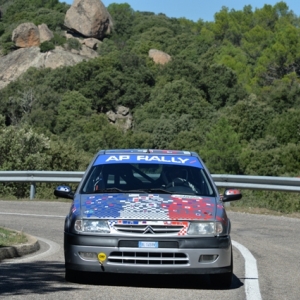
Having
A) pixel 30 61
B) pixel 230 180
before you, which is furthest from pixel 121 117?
pixel 230 180

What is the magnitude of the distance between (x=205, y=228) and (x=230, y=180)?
11.5 meters

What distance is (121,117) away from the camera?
10788 centimetres

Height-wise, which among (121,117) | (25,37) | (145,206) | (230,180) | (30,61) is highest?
(25,37)

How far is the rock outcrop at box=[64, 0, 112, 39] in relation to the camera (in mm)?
134250

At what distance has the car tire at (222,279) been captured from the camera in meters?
8.79

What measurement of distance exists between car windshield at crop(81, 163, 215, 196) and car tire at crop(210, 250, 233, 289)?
3.41ft

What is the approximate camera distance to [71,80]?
111 meters

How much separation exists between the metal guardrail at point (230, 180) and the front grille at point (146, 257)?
34.6ft

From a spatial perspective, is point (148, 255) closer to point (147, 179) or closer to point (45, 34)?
point (147, 179)

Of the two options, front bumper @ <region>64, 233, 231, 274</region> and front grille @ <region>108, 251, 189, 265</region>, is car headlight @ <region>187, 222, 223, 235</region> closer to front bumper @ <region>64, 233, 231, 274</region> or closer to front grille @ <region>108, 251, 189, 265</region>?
front bumper @ <region>64, 233, 231, 274</region>

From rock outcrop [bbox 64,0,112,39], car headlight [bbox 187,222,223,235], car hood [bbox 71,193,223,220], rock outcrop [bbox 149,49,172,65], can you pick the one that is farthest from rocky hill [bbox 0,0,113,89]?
car headlight [bbox 187,222,223,235]

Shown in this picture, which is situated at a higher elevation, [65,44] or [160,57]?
[65,44]

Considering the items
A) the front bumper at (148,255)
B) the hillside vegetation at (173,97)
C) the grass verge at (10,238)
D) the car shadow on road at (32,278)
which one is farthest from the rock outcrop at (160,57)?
the front bumper at (148,255)

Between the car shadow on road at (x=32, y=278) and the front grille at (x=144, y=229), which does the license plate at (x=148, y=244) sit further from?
the car shadow on road at (x=32, y=278)
